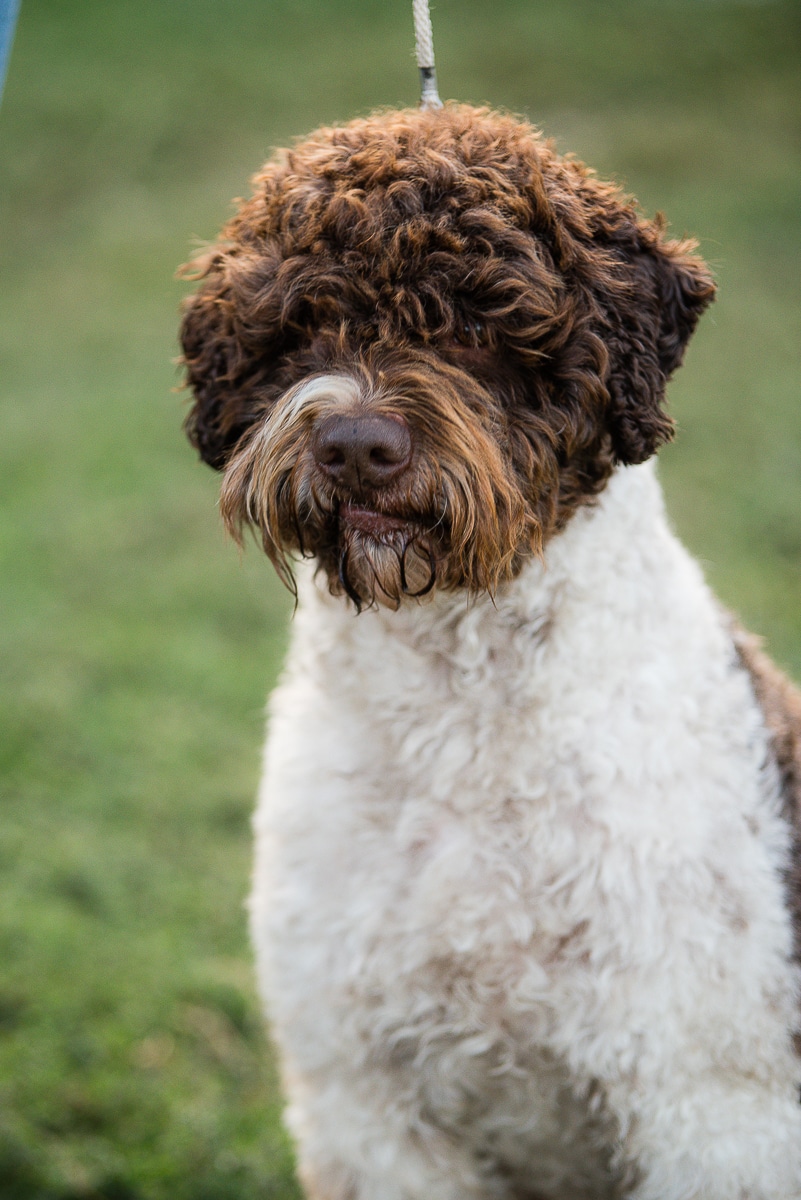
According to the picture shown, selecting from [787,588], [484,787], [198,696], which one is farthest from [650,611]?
[787,588]

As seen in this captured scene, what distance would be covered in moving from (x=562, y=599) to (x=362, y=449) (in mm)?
523

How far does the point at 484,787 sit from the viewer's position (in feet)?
7.68

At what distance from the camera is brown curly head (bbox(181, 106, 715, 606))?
2.04 meters

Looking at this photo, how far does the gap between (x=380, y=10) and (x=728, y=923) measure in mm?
14879

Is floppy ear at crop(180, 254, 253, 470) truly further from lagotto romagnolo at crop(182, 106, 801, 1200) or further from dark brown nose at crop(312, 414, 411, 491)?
dark brown nose at crop(312, 414, 411, 491)

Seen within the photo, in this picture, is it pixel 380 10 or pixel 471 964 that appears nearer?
pixel 471 964

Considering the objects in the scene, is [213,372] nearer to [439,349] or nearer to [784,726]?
[439,349]

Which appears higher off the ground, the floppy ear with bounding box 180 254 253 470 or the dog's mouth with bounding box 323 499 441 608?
the floppy ear with bounding box 180 254 253 470

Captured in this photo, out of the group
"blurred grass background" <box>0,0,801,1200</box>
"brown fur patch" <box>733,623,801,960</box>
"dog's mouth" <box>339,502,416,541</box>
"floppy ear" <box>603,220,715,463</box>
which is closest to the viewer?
"dog's mouth" <box>339,502,416,541</box>

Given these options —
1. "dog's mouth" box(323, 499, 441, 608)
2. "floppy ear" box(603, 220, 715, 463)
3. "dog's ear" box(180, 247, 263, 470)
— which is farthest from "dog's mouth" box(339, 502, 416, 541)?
"floppy ear" box(603, 220, 715, 463)

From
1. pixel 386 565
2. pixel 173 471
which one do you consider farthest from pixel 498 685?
pixel 173 471

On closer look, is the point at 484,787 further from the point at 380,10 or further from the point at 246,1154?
the point at 380,10

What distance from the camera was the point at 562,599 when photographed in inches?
90.0

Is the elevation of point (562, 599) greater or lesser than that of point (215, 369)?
lesser
